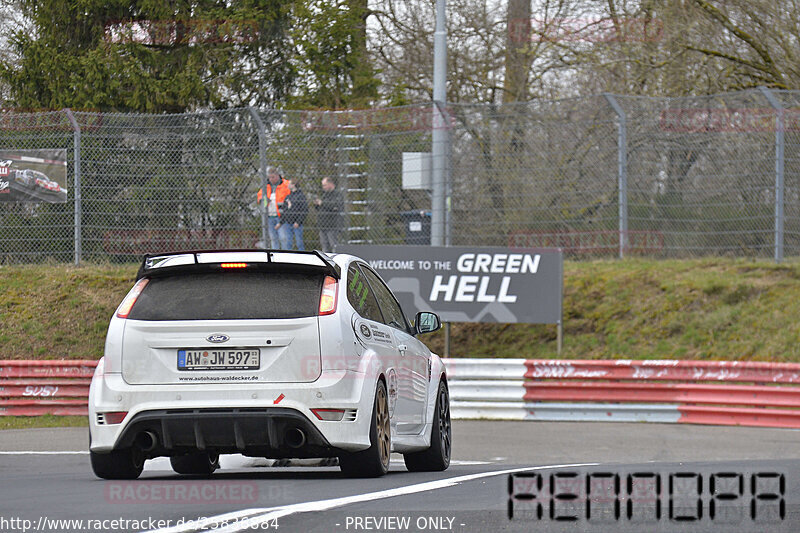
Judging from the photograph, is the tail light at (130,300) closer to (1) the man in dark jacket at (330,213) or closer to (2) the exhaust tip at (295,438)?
(2) the exhaust tip at (295,438)

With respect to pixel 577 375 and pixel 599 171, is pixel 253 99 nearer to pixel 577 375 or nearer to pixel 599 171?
pixel 599 171

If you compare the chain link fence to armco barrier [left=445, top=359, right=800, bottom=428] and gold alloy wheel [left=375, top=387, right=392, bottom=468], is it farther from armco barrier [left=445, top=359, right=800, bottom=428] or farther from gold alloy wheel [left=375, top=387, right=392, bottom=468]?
gold alloy wheel [left=375, top=387, right=392, bottom=468]

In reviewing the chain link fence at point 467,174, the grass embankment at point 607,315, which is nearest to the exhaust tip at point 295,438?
the grass embankment at point 607,315

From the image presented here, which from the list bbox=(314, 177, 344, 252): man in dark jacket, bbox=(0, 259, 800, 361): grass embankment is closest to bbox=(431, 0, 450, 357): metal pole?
bbox=(314, 177, 344, 252): man in dark jacket

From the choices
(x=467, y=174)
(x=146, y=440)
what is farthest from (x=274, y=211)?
(x=146, y=440)

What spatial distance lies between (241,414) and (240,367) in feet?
0.93

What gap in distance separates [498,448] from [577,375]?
3089 millimetres

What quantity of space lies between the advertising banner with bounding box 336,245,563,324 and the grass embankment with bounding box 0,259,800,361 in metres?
0.81

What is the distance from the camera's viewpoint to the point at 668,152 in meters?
19.0

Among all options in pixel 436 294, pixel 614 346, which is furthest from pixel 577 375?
pixel 436 294

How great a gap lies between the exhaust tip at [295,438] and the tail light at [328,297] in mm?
732

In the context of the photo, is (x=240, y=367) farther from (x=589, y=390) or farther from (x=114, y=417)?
(x=589, y=390)

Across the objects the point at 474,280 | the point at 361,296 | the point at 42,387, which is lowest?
the point at 42,387

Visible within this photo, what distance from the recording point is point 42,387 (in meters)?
18.0
